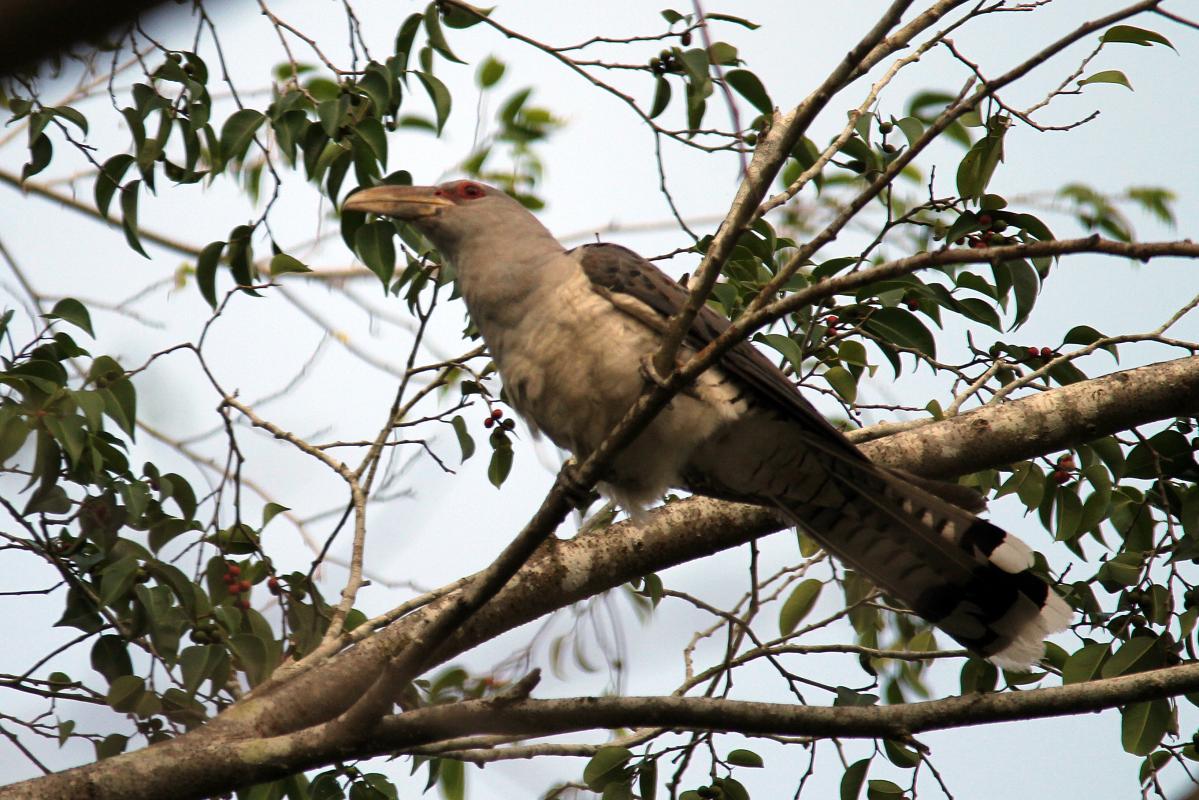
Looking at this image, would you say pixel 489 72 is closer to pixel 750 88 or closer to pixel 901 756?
pixel 750 88

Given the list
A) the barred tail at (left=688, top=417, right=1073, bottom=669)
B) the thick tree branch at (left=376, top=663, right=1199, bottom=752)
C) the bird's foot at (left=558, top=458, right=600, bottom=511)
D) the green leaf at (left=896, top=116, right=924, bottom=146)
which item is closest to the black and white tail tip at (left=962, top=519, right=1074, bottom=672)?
the barred tail at (left=688, top=417, right=1073, bottom=669)

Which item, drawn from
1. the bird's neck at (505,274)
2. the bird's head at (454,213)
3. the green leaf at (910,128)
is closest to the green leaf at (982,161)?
the green leaf at (910,128)

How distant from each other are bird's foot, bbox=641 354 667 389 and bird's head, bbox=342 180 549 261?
1.29 m

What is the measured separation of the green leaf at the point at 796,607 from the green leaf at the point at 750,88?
5.10ft

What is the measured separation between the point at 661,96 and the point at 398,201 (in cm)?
94

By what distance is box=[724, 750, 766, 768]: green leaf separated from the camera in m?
3.20

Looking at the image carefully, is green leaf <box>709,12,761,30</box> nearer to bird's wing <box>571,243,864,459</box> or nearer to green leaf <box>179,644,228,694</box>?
bird's wing <box>571,243,864,459</box>

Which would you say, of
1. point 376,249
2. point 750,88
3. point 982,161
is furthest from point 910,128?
point 376,249

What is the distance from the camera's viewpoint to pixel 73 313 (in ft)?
10.3

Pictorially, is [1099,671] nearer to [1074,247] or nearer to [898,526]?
[898,526]

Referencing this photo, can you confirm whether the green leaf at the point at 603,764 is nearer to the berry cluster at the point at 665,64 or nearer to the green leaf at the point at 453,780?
the green leaf at the point at 453,780

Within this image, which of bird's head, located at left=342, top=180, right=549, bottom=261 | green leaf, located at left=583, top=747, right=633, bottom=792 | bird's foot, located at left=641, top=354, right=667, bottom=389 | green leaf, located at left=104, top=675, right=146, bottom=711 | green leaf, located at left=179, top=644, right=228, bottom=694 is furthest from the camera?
bird's head, located at left=342, top=180, right=549, bottom=261

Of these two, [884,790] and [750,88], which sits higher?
[750,88]

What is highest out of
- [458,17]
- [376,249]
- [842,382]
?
[458,17]
